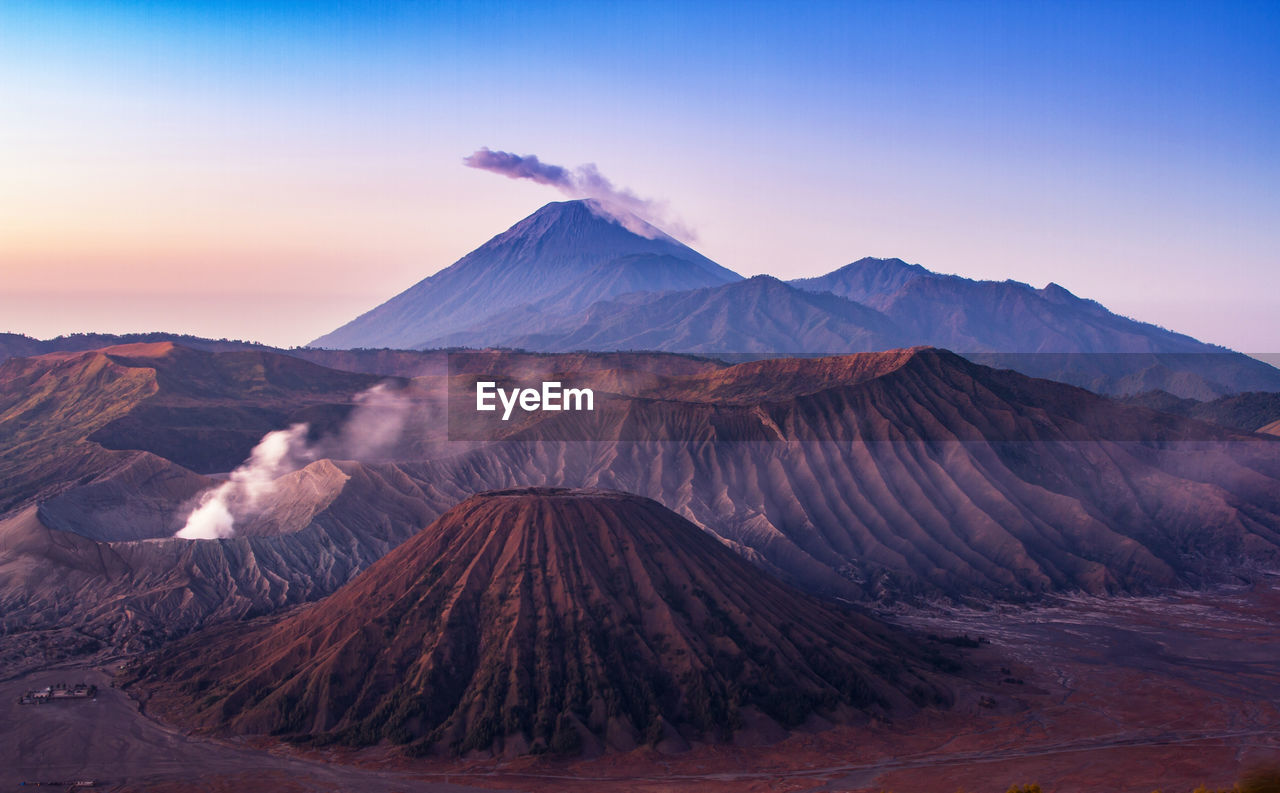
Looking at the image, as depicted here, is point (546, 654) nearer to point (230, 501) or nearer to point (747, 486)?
point (230, 501)

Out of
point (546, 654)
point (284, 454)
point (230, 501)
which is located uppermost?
point (284, 454)

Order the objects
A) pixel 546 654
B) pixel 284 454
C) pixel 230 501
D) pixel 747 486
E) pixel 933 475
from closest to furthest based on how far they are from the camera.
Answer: pixel 546 654, pixel 230 501, pixel 747 486, pixel 933 475, pixel 284 454

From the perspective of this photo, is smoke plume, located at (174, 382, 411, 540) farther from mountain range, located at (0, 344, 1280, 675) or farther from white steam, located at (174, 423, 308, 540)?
mountain range, located at (0, 344, 1280, 675)

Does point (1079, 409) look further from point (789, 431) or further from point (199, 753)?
point (199, 753)

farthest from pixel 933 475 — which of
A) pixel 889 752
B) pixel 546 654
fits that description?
pixel 546 654

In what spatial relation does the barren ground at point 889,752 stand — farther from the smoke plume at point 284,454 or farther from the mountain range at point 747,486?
the smoke plume at point 284,454

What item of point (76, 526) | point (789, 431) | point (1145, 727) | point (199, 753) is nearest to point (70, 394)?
point (76, 526)

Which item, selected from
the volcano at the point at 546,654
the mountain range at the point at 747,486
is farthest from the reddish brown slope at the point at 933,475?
the volcano at the point at 546,654
